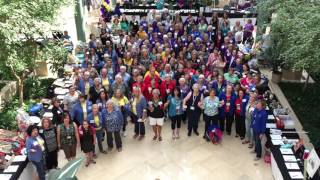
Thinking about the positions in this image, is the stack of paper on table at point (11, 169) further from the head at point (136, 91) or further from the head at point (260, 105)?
the head at point (260, 105)

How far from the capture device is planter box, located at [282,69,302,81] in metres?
13.1

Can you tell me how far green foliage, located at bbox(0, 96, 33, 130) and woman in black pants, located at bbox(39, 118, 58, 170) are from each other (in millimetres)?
1815

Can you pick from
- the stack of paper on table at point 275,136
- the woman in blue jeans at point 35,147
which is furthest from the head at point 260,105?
the woman in blue jeans at point 35,147

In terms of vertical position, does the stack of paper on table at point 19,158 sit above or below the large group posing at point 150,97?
below

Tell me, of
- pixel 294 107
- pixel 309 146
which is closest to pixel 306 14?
pixel 309 146

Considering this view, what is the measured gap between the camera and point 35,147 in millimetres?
7922

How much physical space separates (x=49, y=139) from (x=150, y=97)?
290cm

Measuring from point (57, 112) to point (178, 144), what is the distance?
303cm

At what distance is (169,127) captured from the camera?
35.1ft

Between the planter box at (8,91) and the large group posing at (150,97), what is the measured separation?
84.8 inches

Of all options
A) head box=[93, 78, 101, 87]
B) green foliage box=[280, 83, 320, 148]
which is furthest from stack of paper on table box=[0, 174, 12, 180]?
green foliage box=[280, 83, 320, 148]

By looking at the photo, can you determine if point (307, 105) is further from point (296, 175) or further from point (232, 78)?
point (296, 175)

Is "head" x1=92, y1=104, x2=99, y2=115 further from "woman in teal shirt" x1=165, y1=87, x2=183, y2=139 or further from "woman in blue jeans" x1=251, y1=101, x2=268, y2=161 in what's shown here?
"woman in blue jeans" x1=251, y1=101, x2=268, y2=161

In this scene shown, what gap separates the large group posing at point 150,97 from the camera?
8.76 meters
